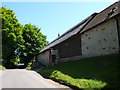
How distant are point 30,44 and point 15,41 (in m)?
7.55

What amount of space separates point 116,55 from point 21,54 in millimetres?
33707

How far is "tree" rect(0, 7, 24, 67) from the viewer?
35.9 metres

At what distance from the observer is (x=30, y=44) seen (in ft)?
145

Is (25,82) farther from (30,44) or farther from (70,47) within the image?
(30,44)

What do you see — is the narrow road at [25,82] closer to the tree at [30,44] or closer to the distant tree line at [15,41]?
the distant tree line at [15,41]

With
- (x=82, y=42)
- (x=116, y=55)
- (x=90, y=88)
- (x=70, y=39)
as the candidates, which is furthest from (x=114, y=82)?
(x=70, y=39)

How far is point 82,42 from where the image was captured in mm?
20062

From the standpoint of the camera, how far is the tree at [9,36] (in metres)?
35.9

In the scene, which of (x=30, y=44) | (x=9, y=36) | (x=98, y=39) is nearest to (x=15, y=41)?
(x=9, y=36)

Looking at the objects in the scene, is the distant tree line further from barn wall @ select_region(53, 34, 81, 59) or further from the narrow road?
the narrow road

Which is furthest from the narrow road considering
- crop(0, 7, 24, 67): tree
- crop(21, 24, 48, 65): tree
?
crop(21, 24, 48, 65): tree

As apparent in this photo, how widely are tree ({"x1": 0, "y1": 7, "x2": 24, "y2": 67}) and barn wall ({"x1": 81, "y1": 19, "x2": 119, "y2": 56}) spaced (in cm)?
2252

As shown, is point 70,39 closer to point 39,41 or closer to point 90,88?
point 90,88

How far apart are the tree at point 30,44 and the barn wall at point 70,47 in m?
18.5
